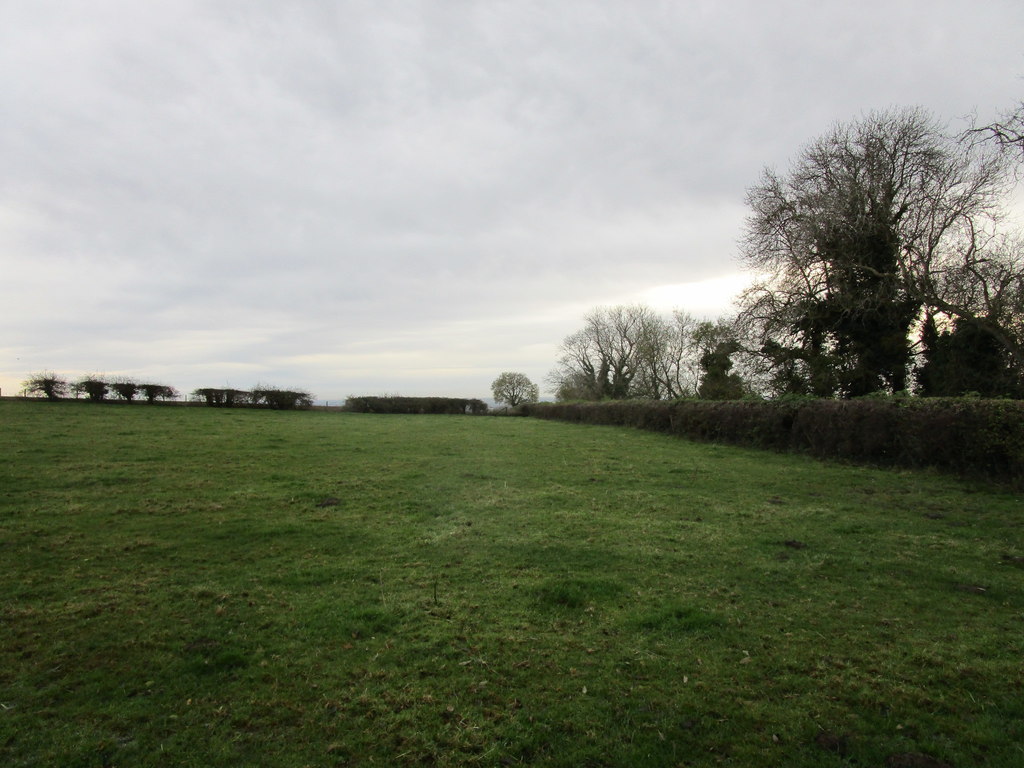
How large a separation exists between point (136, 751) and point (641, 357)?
2095 inches

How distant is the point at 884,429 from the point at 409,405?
1362 inches

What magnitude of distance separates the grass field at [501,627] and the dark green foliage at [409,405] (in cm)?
3171

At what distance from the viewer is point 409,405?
42312mm

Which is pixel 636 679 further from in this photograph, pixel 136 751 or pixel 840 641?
pixel 136 751

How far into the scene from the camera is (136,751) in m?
2.87

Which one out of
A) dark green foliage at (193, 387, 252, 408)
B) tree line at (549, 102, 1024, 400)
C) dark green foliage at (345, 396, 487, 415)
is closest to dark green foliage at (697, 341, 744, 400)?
tree line at (549, 102, 1024, 400)

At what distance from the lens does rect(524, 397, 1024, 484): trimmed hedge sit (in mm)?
9750

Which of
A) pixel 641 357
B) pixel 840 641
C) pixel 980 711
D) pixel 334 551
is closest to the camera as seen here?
pixel 980 711

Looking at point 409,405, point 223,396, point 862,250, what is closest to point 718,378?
point 862,250

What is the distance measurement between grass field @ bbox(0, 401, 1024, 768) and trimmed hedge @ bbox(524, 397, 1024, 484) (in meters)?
1.10

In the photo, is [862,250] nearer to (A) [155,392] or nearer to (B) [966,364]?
(B) [966,364]

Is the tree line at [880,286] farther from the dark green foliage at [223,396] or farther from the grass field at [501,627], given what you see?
the dark green foliage at [223,396]

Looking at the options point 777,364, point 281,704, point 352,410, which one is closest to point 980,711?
point 281,704

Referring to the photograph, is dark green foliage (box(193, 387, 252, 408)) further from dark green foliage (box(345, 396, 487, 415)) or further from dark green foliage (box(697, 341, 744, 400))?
dark green foliage (box(697, 341, 744, 400))
